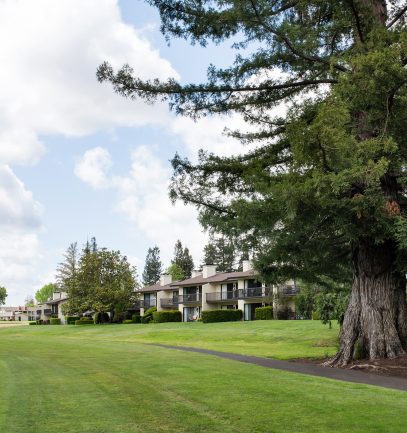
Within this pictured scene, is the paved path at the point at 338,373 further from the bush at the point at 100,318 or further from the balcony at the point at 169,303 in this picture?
the balcony at the point at 169,303

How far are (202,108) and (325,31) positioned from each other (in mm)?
4038

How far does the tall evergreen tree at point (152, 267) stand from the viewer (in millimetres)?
119250

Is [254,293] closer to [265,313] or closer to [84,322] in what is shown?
[265,313]

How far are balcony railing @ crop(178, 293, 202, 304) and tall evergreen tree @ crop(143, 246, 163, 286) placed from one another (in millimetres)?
55219

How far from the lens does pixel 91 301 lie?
186 ft

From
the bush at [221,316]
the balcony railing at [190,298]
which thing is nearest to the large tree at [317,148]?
the bush at [221,316]

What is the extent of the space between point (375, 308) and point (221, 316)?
37.1 metres

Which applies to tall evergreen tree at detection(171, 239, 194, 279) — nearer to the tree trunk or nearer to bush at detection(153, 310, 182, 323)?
bush at detection(153, 310, 182, 323)

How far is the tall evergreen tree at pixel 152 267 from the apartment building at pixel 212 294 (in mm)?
46736

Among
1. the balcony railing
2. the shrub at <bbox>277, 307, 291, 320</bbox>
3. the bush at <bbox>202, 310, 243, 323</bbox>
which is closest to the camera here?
the shrub at <bbox>277, 307, 291, 320</bbox>

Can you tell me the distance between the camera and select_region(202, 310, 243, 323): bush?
50312mm

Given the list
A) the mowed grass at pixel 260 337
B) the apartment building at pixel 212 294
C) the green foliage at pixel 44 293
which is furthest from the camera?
the green foliage at pixel 44 293

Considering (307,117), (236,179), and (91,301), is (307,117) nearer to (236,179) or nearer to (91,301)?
(236,179)

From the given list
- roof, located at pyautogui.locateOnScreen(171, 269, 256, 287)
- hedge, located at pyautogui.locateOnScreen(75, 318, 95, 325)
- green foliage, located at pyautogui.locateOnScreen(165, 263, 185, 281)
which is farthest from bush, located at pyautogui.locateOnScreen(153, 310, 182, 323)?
green foliage, located at pyautogui.locateOnScreen(165, 263, 185, 281)
